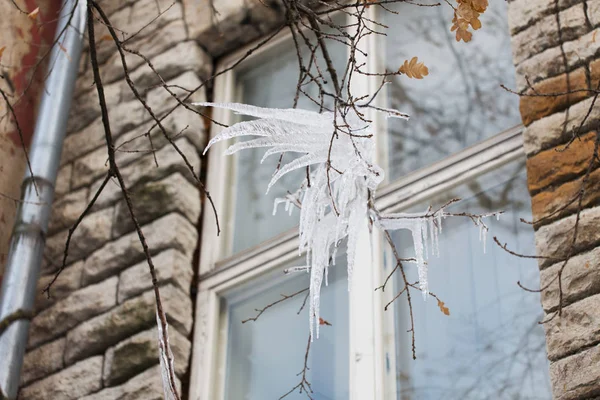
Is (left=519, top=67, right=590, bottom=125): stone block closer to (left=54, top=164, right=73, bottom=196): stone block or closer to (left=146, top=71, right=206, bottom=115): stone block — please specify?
(left=146, top=71, right=206, bottom=115): stone block

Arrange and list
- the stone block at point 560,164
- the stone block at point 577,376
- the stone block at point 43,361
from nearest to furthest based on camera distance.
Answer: the stone block at point 577,376 → the stone block at point 560,164 → the stone block at point 43,361

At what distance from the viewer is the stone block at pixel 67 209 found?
14.4ft

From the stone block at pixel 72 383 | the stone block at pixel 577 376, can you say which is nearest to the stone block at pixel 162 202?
the stone block at pixel 72 383

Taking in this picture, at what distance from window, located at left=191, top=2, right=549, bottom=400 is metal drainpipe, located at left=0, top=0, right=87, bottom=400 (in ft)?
2.27

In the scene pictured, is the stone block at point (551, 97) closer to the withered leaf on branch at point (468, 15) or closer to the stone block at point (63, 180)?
the withered leaf on branch at point (468, 15)

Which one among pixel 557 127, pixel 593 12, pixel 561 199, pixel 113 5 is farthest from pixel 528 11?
pixel 113 5

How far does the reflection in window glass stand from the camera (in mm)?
2984

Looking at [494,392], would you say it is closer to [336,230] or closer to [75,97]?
[336,230]

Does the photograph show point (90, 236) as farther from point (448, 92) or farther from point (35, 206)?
point (448, 92)

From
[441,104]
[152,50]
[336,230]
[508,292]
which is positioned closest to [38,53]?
[152,50]

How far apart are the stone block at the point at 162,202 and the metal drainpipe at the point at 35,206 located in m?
0.34

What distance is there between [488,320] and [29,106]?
2755mm

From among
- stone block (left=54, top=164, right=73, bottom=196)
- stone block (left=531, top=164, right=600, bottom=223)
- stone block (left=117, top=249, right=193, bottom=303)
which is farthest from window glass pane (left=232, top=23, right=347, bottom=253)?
stone block (left=531, top=164, right=600, bottom=223)

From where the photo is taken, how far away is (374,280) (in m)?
3.44
